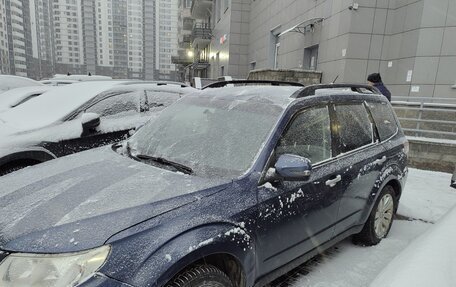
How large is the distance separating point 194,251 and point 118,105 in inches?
140

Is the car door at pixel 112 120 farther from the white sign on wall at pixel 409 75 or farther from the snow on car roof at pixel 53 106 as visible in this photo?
the white sign on wall at pixel 409 75

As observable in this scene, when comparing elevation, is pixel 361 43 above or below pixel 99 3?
below

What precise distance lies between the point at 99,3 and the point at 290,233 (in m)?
141

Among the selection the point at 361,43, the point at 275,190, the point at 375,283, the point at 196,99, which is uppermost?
the point at 361,43

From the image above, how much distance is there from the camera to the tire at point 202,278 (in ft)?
6.11

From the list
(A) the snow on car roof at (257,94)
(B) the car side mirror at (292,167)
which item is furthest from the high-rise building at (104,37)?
(B) the car side mirror at (292,167)

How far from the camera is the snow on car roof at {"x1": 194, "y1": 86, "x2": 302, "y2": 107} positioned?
2855 millimetres

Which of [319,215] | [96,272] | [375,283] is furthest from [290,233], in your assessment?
[96,272]

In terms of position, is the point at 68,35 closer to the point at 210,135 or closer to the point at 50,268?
the point at 210,135

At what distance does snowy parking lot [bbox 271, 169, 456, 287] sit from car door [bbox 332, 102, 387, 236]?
356mm

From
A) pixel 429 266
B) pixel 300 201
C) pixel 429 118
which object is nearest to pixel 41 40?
pixel 429 118

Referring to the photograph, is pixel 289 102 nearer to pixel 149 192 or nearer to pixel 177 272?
pixel 149 192

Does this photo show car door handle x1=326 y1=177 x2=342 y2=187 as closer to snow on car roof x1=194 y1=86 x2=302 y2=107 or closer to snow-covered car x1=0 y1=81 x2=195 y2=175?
snow on car roof x1=194 y1=86 x2=302 y2=107

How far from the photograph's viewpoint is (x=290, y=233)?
102 inches
